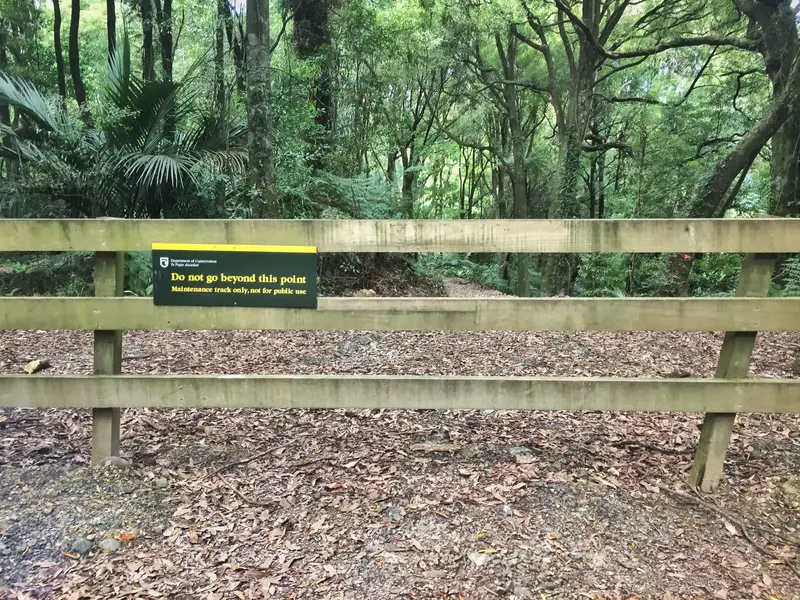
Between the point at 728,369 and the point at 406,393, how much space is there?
1722 millimetres

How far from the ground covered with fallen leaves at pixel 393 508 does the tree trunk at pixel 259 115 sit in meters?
3.50

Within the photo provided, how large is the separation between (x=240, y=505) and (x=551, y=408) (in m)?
1.71

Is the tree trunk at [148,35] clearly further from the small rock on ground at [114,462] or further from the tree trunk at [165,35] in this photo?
the small rock on ground at [114,462]

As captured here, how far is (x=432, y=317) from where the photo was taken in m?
2.71

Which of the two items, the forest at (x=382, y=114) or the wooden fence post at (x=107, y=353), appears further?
the forest at (x=382, y=114)

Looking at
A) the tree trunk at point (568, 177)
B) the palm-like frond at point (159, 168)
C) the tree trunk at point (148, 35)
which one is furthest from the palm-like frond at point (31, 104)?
the tree trunk at point (568, 177)

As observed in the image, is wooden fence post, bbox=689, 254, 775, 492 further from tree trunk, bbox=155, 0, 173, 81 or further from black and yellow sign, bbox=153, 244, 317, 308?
tree trunk, bbox=155, 0, 173, 81

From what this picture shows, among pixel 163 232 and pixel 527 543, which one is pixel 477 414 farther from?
pixel 163 232

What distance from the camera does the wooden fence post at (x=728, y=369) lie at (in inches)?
105

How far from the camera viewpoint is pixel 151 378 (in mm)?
2781

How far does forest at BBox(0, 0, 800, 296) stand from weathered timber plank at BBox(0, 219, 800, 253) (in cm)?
407

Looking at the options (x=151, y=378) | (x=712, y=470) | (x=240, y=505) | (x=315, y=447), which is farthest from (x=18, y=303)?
(x=712, y=470)

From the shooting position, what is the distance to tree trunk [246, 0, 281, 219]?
6.37 meters

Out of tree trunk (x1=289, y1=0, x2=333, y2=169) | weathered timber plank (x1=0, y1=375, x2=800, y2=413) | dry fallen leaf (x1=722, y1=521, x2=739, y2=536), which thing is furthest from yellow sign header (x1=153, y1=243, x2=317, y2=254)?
tree trunk (x1=289, y1=0, x2=333, y2=169)
